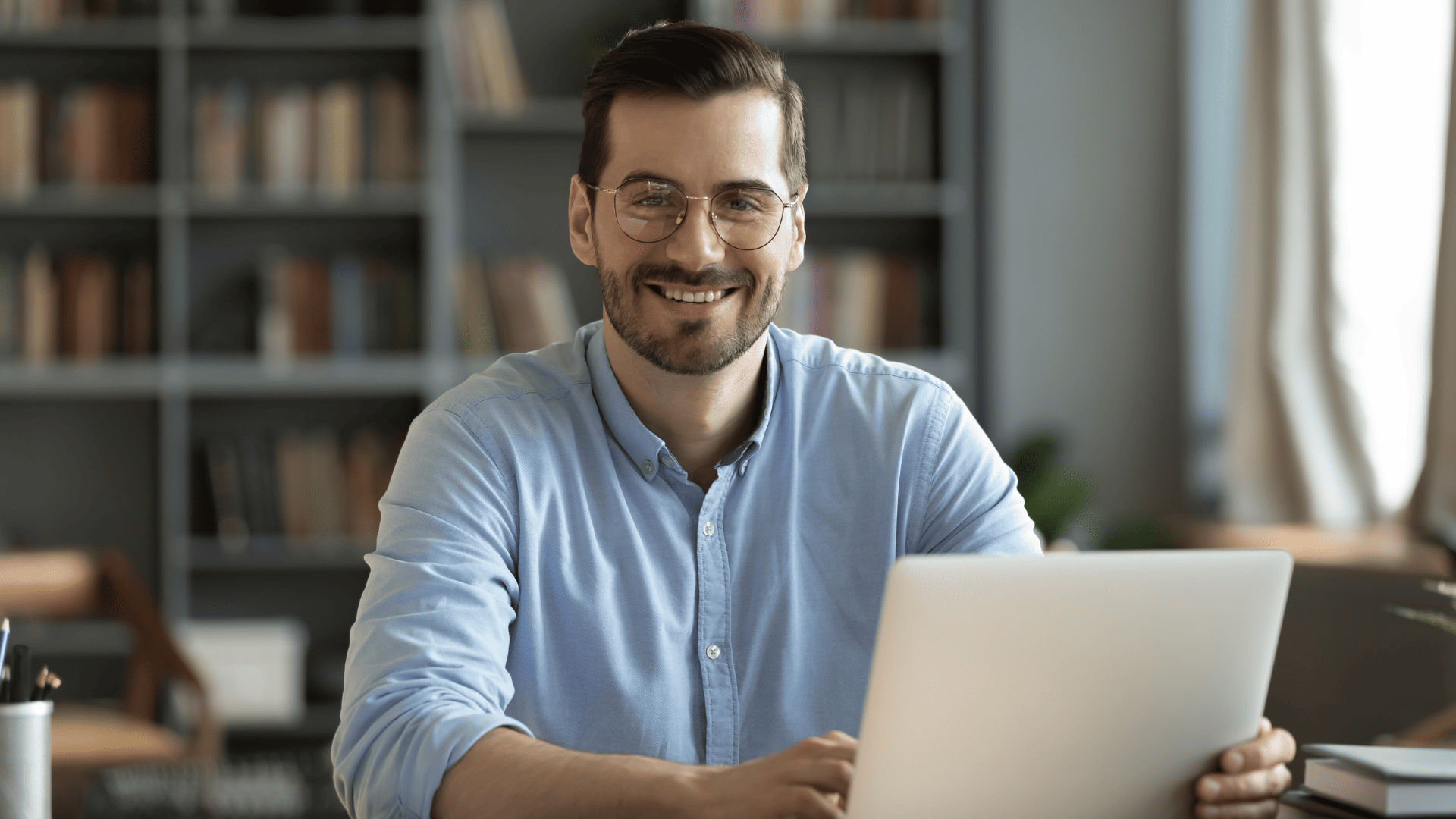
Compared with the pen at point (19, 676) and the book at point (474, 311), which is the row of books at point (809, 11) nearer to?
the book at point (474, 311)

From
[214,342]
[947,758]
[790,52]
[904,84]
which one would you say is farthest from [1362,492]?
[214,342]

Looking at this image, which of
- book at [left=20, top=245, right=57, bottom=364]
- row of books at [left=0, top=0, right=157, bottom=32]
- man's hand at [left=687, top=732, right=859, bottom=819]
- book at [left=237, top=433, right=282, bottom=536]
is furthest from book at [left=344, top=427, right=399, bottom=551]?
man's hand at [left=687, top=732, right=859, bottom=819]

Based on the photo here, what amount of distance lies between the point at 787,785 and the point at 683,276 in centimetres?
61

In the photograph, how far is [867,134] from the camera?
3.72 meters

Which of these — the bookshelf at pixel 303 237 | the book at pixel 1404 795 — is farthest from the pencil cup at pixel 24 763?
the bookshelf at pixel 303 237

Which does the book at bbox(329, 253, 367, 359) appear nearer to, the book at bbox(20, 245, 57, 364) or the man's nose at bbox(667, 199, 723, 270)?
the book at bbox(20, 245, 57, 364)

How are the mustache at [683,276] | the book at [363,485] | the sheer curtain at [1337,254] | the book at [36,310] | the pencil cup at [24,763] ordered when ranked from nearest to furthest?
the pencil cup at [24,763] < the mustache at [683,276] < the sheer curtain at [1337,254] < the book at [36,310] < the book at [363,485]

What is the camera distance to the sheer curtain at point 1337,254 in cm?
280

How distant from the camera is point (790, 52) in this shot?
3791 millimetres

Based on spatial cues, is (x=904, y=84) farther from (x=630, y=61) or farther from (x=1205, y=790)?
(x=1205, y=790)

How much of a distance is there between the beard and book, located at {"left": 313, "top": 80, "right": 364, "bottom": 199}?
2478mm

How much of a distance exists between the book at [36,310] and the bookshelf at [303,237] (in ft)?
0.17

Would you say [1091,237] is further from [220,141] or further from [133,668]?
[133,668]

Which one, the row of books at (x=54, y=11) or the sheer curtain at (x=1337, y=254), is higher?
the row of books at (x=54, y=11)
